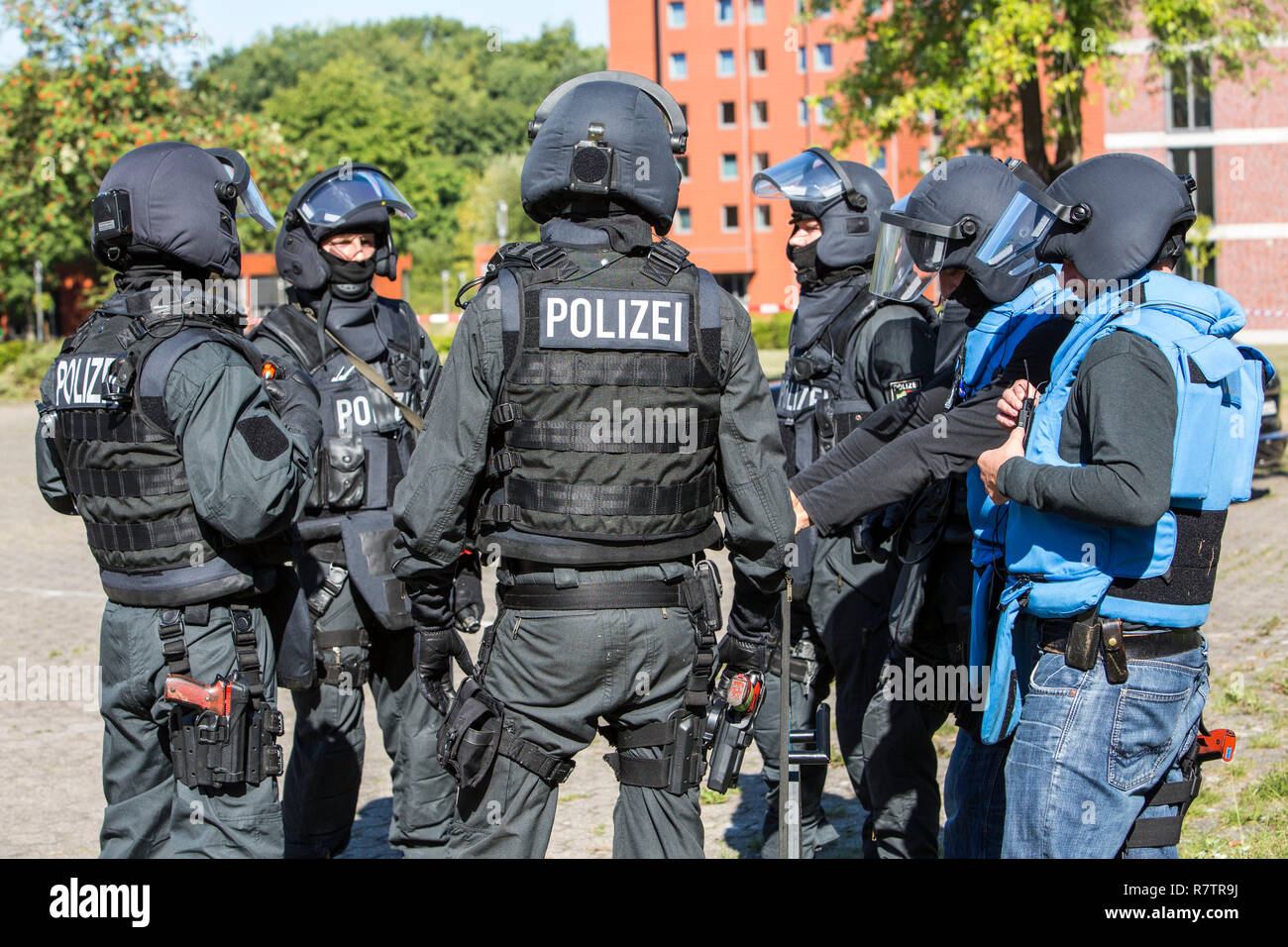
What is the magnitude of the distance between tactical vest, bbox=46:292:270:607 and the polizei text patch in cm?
113

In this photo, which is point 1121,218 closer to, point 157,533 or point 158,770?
point 157,533

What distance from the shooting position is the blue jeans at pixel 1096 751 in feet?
10.0

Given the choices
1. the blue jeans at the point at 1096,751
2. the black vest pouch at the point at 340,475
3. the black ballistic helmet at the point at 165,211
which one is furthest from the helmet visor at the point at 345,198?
the blue jeans at the point at 1096,751

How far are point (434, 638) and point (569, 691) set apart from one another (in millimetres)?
494

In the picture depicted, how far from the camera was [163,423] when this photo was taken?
372cm

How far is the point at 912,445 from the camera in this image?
3.92 m

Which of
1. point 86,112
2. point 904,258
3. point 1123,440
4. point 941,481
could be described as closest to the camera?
point 1123,440

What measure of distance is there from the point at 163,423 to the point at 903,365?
2.50m

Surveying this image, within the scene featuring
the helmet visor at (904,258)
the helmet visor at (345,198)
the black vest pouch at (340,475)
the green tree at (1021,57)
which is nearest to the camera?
the helmet visor at (904,258)

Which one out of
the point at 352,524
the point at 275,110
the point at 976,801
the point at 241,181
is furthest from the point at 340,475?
the point at 275,110

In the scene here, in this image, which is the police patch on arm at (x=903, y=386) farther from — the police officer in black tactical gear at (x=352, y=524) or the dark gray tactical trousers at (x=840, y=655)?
the police officer in black tactical gear at (x=352, y=524)

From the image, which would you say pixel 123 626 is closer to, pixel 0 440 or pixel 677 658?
pixel 677 658

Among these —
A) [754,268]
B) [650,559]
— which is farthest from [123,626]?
[754,268]

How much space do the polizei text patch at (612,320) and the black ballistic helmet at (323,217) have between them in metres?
2.19
